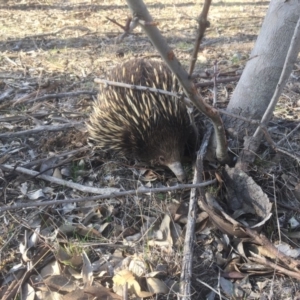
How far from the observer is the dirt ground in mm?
1972

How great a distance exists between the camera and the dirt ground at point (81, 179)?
77.6 inches

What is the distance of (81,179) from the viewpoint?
2598 mm

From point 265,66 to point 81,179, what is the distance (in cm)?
127

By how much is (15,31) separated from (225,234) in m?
4.74

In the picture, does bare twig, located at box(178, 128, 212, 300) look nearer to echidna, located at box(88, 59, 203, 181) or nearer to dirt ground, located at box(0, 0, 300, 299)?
dirt ground, located at box(0, 0, 300, 299)

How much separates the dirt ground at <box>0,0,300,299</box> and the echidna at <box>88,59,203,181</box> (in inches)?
4.6

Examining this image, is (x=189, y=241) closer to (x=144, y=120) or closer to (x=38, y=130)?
(x=144, y=120)

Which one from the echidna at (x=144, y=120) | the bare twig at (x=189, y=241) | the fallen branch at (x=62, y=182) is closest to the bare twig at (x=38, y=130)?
the echidna at (x=144, y=120)

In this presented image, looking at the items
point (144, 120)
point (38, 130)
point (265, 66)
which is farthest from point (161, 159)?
point (38, 130)

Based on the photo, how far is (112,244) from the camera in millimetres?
2096

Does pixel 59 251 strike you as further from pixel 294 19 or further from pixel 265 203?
pixel 294 19

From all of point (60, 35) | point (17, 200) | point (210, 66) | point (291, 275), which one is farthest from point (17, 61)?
point (291, 275)

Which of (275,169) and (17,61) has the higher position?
(275,169)

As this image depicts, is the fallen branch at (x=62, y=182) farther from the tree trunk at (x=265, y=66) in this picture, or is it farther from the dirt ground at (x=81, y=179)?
the tree trunk at (x=265, y=66)
